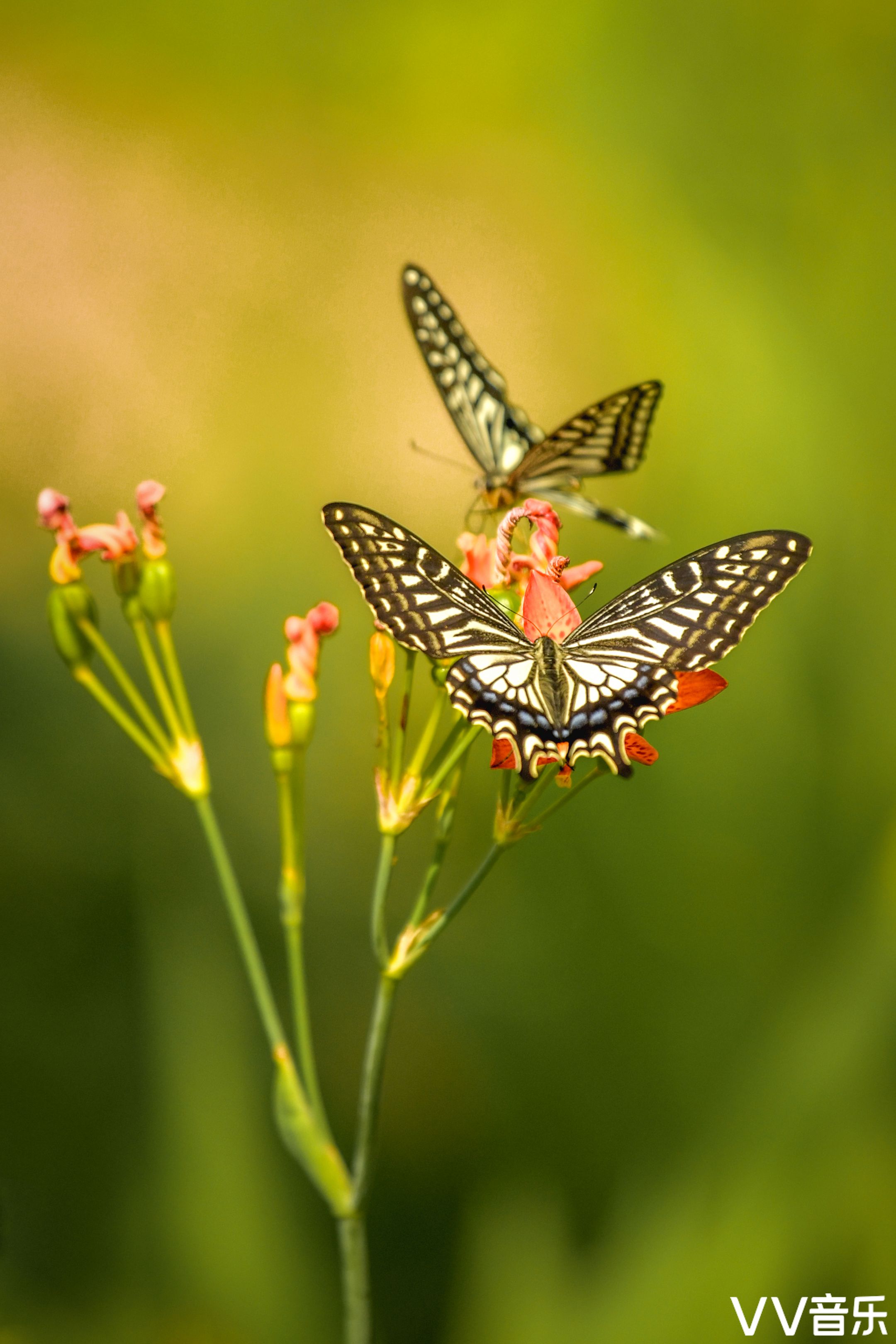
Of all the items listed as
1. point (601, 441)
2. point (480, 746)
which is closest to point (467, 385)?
point (601, 441)

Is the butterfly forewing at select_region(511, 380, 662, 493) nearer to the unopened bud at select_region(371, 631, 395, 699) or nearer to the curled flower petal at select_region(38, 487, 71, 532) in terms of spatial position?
the unopened bud at select_region(371, 631, 395, 699)

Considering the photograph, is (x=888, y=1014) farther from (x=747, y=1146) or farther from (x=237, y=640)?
(x=237, y=640)

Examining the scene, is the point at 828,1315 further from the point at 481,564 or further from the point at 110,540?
the point at 110,540

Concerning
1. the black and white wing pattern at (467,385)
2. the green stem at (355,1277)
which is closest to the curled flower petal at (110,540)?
the green stem at (355,1277)

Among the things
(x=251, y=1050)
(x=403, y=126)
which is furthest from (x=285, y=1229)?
(x=403, y=126)

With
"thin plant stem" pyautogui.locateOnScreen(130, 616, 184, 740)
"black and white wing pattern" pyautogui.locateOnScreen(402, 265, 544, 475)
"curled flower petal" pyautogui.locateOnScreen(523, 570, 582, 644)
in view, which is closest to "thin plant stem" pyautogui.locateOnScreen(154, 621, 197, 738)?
"thin plant stem" pyautogui.locateOnScreen(130, 616, 184, 740)

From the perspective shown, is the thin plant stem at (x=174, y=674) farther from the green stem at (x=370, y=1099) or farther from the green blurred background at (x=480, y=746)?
the green blurred background at (x=480, y=746)

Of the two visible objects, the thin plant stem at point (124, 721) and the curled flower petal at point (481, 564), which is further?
the curled flower petal at point (481, 564)
